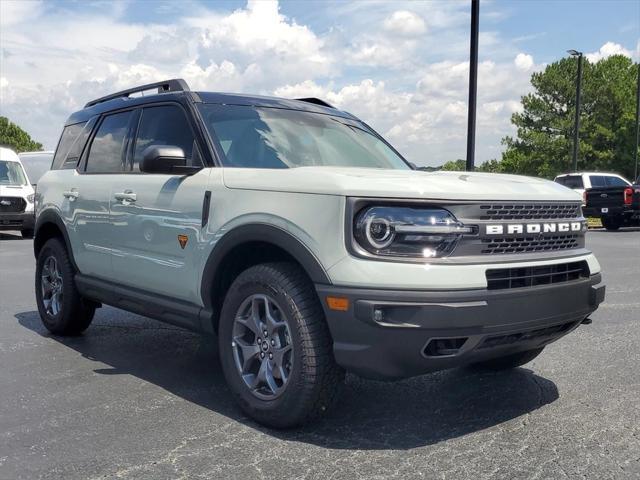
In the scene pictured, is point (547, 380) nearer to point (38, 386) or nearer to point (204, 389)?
point (204, 389)

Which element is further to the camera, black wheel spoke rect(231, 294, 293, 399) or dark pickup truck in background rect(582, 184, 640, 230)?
dark pickup truck in background rect(582, 184, 640, 230)

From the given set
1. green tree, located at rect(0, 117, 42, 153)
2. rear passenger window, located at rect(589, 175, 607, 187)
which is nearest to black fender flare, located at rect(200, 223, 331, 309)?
rear passenger window, located at rect(589, 175, 607, 187)

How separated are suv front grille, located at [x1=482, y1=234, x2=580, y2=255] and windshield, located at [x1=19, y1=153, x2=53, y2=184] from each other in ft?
72.8

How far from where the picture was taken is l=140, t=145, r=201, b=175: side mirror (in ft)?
13.4

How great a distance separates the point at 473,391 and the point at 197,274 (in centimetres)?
182

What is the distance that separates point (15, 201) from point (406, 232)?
16.3 metres

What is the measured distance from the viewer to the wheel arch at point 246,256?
346 centimetres

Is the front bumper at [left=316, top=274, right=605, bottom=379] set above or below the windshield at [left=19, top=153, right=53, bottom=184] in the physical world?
below

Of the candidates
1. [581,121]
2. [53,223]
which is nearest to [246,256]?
[53,223]

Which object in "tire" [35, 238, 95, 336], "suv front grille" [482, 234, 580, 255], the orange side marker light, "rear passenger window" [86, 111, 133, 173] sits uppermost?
"rear passenger window" [86, 111, 133, 173]

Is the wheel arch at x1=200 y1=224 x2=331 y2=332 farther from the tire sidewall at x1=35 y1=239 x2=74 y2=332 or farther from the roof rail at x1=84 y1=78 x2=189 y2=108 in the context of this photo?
the tire sidewall at x1=35 y1=239 x2=74 y2=332

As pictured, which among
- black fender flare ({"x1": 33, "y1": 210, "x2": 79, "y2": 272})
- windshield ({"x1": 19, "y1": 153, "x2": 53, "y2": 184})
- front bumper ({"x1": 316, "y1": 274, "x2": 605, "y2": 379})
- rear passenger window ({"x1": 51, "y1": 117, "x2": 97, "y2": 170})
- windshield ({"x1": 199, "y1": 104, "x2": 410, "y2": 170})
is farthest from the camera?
windshield ({"x1": 19, "y1": 153, "x2": 53, "y2": 184})

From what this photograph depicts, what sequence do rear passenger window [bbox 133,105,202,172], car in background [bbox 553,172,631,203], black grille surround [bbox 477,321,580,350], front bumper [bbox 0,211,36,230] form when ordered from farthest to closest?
car in background [bbox 553,172,631,203], front bumper [bbox 0,211,36,230], rear passenger window [bbox 133,105,202,172], black grille surround [bbox 477,321,580,350]

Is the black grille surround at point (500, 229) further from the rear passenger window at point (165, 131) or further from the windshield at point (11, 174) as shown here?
the windshield at point (11, 174)
